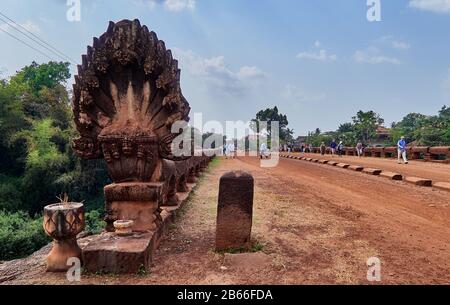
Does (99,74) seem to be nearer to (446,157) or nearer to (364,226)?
(364,226)

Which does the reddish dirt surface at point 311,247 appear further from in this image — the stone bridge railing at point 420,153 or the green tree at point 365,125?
the green tree at point 365,125

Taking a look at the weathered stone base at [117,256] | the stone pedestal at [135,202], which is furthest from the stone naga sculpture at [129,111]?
the weathered stone base at [117,256]

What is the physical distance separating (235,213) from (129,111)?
75.8 inches

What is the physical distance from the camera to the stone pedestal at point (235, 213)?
4.17m

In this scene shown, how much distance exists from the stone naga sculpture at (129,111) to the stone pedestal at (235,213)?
860 millimetres

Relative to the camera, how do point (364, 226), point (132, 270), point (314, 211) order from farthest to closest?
point (314, 211), point (364, 226), point (132, 270)

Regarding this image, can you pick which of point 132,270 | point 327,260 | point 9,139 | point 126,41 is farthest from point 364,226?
point 9,139

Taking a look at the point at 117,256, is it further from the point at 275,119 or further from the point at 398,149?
the point at 275,119

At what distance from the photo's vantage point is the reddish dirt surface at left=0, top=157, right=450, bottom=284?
11.2 feet

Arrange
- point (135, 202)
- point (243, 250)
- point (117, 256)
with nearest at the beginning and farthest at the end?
point (117, 256) → point (243, 250) → point (135, 202)

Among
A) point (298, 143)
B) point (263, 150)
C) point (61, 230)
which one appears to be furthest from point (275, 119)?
point (61, 230)

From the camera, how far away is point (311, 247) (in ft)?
14.4

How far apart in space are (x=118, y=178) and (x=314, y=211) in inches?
153

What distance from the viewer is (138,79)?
4684 millimetres
